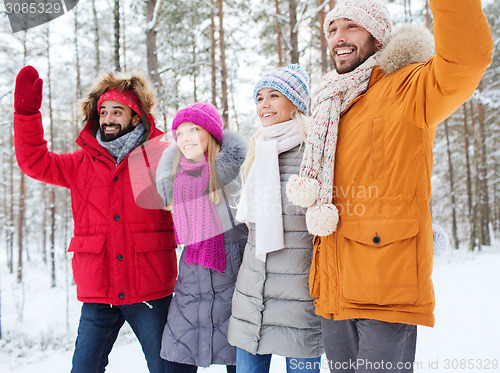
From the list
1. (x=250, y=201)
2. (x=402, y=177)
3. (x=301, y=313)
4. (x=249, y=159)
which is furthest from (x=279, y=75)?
(x=301, y=313)

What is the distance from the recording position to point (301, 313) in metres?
2.04

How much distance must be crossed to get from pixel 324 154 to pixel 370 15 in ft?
2.43

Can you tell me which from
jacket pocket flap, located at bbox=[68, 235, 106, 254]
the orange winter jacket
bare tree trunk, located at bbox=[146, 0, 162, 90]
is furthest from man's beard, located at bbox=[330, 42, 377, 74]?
bare tree trunk, located at bbox=[146, 0, 162, 90]

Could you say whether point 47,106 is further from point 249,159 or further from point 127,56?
point 249,159

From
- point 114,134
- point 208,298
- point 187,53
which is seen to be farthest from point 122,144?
point 187,53

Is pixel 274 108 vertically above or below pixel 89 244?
above

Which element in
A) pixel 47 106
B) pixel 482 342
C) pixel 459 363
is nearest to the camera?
pixel 459 363

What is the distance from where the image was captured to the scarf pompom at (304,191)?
1.78m

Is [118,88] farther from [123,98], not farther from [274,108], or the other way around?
[274,108]

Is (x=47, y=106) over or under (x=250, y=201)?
over

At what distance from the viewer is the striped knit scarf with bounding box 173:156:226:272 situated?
244cm

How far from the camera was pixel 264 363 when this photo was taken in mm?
2213

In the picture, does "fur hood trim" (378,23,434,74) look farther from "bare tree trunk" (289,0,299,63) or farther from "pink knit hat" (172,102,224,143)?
"bare tree trunk" (289,0,299,63)

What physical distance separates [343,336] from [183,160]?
5.32ft
